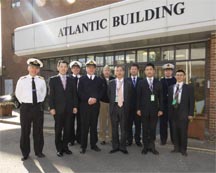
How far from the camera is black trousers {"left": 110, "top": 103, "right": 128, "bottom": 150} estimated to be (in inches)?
275

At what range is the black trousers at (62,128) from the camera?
267 inches

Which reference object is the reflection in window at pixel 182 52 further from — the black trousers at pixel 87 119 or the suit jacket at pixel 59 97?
the suit jacket at pixel 59 97

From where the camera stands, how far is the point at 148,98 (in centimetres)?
693

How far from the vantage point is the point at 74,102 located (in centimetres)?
690

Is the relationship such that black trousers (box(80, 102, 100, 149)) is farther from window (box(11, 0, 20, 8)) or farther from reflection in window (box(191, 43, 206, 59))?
window (box(11, 0, 20, 8))

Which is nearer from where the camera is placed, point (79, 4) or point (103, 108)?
point (103, 108)

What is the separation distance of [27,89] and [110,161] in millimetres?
2237

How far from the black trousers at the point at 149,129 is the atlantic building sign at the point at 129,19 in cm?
367

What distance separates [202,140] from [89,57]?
293 inches

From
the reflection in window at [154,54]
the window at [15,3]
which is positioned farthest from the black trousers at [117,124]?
the window at [15,3]

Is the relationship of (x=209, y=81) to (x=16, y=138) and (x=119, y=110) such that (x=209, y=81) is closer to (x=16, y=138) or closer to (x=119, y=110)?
(x=119, y=110)

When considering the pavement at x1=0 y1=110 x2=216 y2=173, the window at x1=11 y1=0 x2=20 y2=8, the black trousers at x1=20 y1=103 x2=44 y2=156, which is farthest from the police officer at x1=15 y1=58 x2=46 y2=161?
the window at x1=11 y1=0 x2=20 y2=8

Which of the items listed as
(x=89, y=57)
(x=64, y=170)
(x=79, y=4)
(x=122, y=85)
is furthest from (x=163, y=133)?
(x=79, y=4)

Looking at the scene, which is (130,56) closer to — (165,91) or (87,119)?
(165,91)
